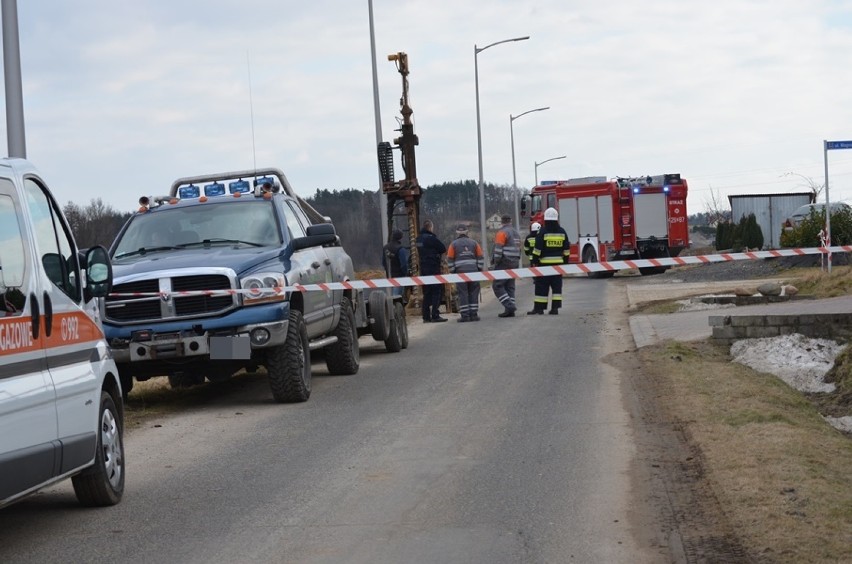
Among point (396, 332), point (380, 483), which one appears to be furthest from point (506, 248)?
point (380, 483)

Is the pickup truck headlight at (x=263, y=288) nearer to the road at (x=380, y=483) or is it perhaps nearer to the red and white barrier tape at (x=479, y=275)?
the red and white barrier tape at (x=479, y=275)

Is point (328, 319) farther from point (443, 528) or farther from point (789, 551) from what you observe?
point (789, 551)

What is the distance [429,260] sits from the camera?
79.7 ft

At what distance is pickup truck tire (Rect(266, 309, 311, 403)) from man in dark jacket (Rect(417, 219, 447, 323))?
39.1ft

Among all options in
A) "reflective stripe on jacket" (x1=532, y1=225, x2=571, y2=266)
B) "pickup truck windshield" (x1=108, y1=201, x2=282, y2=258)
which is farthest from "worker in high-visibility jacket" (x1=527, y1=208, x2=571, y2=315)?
"pickup truck windshield" (x1=108, y1=201, x2=282, y2=258)

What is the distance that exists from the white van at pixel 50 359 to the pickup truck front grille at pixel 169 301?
11.8 feet

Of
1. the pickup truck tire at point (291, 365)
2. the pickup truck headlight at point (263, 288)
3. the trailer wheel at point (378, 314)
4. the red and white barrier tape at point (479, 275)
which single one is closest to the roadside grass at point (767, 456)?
the red and white barrier tape at point (479, 275)

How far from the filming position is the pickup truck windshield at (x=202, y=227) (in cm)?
1294

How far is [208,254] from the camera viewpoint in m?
12.3

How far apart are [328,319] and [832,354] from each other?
5.92m

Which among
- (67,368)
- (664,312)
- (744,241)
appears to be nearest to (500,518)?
(67,368)

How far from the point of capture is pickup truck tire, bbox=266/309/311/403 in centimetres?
1197

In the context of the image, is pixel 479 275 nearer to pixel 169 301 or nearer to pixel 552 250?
pixel 169 301

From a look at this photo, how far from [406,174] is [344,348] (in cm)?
1290
